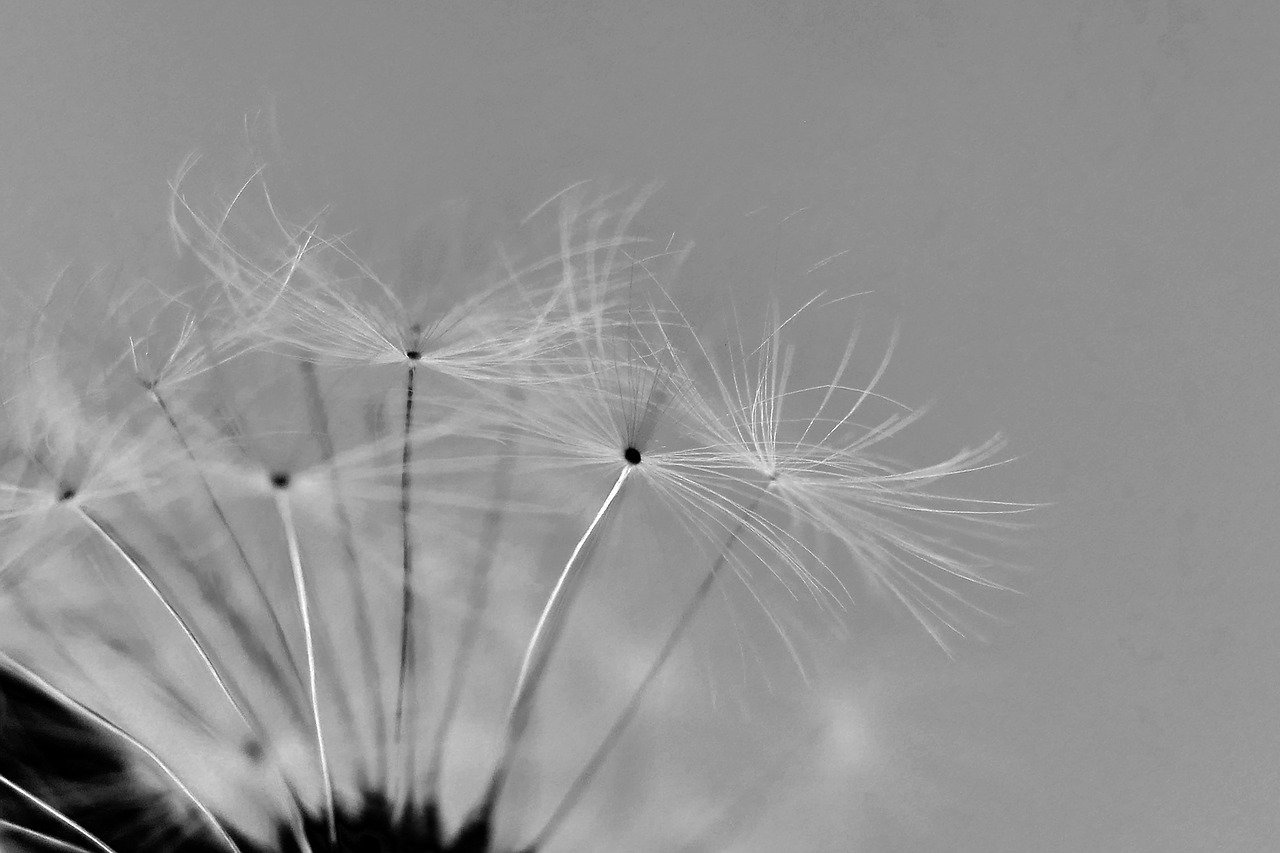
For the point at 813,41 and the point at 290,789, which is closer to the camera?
the point at 290,789

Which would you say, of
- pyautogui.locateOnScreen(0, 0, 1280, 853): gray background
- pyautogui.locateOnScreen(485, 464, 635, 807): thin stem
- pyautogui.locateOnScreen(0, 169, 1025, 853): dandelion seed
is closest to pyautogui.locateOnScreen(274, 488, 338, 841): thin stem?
pyautogui.locateOnScreen(0, 169, 1025, 853): dandelion seed

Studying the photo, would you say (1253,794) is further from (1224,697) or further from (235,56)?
(235,56)

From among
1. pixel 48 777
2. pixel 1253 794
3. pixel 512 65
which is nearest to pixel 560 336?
pixel 512 65

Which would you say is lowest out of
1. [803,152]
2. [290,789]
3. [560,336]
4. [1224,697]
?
[290,789]

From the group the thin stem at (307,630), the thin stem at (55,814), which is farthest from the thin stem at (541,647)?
the thin stem at (55,814)

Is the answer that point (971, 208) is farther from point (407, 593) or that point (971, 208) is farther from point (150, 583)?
point (150, 583)

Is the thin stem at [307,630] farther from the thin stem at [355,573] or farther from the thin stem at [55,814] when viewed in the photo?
the thin stem at [55,814]
